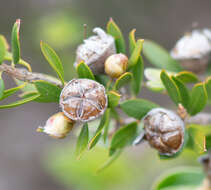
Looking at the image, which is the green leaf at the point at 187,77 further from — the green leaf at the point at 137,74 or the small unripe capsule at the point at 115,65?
the small unripe capsule at the point at 115,65

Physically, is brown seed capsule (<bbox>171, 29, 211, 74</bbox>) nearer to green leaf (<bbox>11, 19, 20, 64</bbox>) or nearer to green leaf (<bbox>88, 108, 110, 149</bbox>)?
green leaf (<bbox>88, 108, 110, 149</bbox>)

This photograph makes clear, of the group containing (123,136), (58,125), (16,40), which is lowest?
(123,136)

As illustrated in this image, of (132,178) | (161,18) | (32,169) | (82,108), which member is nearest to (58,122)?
(82,108)

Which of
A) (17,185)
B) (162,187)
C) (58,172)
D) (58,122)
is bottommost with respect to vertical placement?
(17,185)

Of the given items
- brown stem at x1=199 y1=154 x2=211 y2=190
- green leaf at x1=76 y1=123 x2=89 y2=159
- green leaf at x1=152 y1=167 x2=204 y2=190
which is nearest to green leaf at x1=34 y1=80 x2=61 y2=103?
green leaf at x1=76 y1=123 x2=89 y2=159

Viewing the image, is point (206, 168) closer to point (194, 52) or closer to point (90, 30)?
point (194, 52)

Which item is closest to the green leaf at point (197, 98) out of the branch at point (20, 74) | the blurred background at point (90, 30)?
the branch at point (20, 74)

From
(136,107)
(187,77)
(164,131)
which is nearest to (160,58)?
(187,77)

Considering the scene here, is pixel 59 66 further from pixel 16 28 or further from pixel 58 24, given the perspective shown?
pixel 58 24
